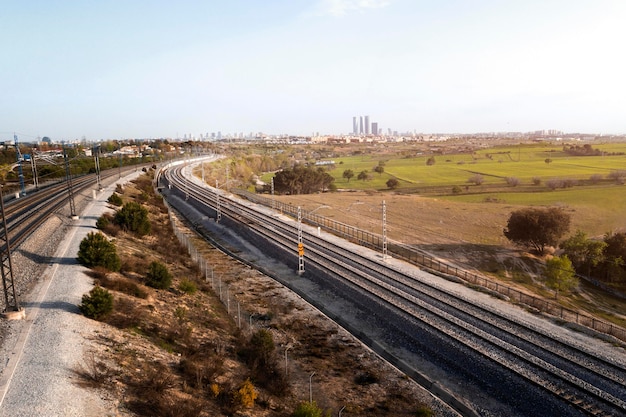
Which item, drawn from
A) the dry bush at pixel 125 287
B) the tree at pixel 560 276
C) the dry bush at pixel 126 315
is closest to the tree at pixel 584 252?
the tree at pixel 560 276

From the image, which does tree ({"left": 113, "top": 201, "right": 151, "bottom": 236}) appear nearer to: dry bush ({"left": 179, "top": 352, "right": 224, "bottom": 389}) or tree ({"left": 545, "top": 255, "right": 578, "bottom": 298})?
dry bush ({"left": 179, "top": 352, "right": 224, "bottom": 389})

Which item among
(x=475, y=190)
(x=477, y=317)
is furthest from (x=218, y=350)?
(x=475, y=190)

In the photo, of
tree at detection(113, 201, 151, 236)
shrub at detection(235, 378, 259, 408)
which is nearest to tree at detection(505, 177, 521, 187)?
tree at detection(113, 201, 151, 236)

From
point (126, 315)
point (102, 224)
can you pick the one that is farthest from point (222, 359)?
point (102, 224)

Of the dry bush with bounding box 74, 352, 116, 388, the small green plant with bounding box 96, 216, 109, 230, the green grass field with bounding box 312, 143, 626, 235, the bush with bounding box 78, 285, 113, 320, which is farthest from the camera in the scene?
the green grass field with bounding box 312, 143, 626, 235

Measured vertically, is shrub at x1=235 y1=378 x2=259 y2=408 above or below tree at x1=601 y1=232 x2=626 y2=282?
above
